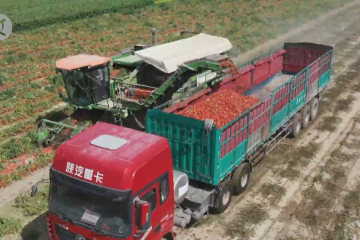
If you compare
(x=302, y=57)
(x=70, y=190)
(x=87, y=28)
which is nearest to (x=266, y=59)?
(x=302, y=57)

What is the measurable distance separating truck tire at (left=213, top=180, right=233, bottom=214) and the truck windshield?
3.86 meters

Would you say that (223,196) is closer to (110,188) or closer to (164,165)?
(164,165)

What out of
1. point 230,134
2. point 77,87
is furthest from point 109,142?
point 77,87

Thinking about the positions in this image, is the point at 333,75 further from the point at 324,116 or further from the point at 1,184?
the point at 1,184

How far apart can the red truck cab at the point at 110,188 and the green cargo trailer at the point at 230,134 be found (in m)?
2.19

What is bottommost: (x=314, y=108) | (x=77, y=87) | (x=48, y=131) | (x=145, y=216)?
(x=314, y=108)

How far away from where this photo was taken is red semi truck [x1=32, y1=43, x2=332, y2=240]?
21.2ft

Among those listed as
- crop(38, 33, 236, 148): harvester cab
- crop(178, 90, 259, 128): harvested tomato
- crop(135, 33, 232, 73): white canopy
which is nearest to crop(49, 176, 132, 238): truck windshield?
crop(178, 90, 259, 128): harvested tomato

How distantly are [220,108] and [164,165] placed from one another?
4.44 m

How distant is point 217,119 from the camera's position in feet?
34.8

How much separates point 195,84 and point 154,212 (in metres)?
7.24

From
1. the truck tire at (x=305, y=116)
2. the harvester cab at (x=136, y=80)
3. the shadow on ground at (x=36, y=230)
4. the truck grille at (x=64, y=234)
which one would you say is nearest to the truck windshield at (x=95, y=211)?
the truck grille at (x=64, y=234)

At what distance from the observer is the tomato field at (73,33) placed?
15008 millimetres

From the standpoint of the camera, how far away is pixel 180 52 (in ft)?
48.1
